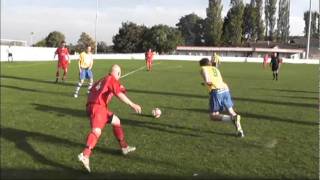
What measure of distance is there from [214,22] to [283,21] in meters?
21.4

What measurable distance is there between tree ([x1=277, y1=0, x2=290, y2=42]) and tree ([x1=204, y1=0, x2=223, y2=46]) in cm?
1803

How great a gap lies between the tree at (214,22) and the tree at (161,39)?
8.34 meters

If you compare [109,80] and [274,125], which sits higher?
[109,80]

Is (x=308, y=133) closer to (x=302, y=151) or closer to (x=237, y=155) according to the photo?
(x=302, y=151)

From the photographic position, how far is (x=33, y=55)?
222ft

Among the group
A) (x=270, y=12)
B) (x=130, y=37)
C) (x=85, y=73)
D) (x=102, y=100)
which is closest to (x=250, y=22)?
(x=270, y=12)

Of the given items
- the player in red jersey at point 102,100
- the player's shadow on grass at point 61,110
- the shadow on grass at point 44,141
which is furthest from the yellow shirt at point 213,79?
the player's shadow on grass at point 61,110

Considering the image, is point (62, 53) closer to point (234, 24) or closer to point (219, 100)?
point (219, 100)

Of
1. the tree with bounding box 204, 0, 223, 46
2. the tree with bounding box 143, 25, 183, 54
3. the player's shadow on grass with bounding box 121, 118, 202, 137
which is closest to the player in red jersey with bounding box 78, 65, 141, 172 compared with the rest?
the player's shadow on grass with bounding box 121, 118, 202, 137

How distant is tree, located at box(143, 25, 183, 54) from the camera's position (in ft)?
348

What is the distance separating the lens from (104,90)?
8.38m

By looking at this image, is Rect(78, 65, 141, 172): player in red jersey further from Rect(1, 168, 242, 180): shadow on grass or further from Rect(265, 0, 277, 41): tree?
Rect(265, 0, 277, 41): tree

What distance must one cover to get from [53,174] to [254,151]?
378 centimetres

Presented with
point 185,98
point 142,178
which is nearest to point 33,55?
point 185,98
